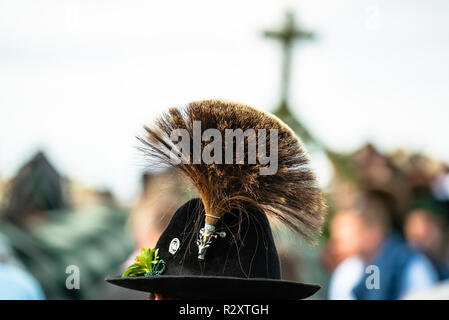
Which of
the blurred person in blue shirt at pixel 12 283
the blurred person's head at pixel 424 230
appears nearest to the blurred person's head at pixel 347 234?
the blurred person's head at pixel 424 230

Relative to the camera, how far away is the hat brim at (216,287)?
208cm

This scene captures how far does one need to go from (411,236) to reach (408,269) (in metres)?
0.64

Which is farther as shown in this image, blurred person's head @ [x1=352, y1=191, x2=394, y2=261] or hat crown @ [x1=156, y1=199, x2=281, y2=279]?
blurred person's head @ [x1=352, y1=191, x2=394, y2=261]

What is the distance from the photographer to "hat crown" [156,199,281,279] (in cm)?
214

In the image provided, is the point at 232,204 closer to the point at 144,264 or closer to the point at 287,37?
the point at 144,264

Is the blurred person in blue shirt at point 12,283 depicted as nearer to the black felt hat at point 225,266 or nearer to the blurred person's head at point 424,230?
the black felt hat at point 225,266

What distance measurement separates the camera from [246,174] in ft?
6.96

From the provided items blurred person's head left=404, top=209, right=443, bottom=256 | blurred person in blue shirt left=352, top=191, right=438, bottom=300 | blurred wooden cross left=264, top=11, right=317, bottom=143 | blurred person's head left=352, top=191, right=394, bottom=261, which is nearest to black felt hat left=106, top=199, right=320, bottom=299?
blurred person in blue shirt left=352, top=191, right=438, bottom=300

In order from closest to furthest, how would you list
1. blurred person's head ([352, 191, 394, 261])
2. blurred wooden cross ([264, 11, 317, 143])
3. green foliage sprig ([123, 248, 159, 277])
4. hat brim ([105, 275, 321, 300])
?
1. hat brim ([105, 275, 321, 300])
2. green foliage sprig ([123, 248, 159, 277])
3. blurred person's head ([352, 191, 394, 261])
4. blurred wooden cross ([264, 11, 317, 143])

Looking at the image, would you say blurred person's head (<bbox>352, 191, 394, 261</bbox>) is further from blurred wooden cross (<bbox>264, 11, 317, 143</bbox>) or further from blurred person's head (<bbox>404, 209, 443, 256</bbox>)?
blurred wooden cross (<bbox>264, 11, 317, 143</bbox>)

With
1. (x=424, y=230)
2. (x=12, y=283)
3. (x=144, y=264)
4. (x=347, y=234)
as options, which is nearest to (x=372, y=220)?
(x=347, y=234)

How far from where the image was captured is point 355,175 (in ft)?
22.3
